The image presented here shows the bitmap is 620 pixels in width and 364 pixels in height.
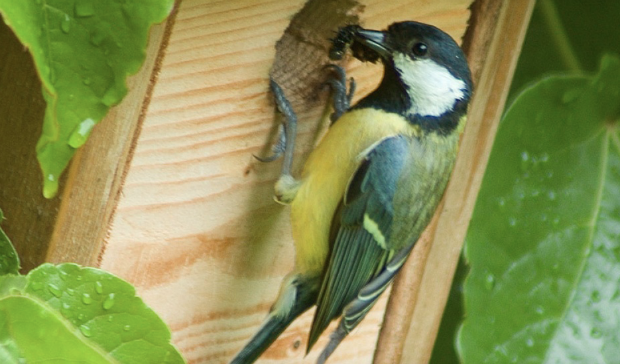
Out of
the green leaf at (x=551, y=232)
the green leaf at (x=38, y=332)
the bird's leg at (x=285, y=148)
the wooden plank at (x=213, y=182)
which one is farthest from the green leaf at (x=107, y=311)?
the green leaf at (x=551, y=232)

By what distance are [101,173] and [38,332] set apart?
376 mm

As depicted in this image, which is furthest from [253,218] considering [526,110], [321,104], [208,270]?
[526,110]

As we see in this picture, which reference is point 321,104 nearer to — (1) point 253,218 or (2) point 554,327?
(1) point 253,218

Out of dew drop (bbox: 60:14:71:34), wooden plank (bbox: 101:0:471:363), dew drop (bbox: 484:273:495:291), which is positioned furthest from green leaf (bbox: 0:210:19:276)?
dew drop (bbox: 484:273:495:291)

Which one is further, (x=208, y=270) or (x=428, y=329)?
(x=428, y=329)

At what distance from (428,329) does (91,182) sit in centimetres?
82

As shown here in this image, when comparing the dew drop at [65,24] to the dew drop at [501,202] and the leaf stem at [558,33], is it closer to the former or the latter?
the dew drop at [501,202]

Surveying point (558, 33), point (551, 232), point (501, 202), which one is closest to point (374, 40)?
point (501, 202)

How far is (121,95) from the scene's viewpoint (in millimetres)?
693

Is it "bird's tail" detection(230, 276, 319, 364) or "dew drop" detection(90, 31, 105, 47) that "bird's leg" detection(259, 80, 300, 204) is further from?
"dew drop" detection(90, 31, 105, 47)

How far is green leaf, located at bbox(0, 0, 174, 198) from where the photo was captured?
26.2 inches

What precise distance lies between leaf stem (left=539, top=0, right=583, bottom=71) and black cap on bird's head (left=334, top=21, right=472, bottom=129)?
465mm

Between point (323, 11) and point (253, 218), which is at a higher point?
point (323, 11)

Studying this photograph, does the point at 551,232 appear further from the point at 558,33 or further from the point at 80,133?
the point at 80,133
